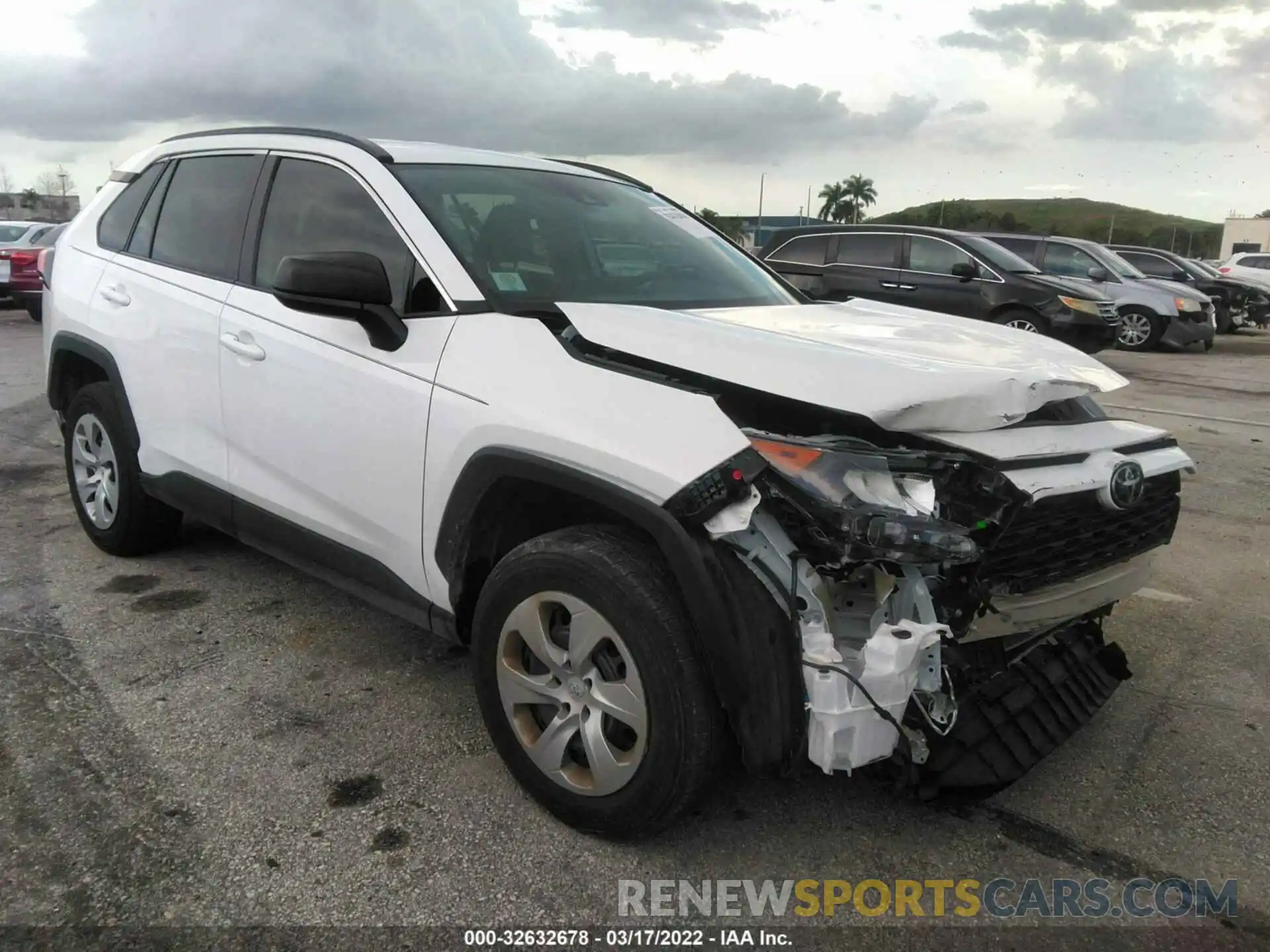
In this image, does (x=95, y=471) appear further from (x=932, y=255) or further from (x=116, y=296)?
(x=932, y=255)

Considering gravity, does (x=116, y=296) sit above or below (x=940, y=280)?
below

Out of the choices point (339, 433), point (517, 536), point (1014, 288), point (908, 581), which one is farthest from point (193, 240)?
point (1014, 288)

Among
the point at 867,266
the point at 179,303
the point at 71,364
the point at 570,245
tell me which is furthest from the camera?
the point at 867,266

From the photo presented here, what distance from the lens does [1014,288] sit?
39.4 feet

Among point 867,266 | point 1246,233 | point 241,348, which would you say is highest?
point 1246,233

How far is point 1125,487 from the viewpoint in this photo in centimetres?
256

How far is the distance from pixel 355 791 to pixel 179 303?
2045mm

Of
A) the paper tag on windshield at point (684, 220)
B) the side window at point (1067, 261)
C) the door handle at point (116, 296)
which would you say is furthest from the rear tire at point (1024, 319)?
the door handle at point (116, 296)

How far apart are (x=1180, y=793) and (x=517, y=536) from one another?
206 centimetres

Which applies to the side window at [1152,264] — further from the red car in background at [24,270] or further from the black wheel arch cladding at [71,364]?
the black wheel arch cladding at [71,364]

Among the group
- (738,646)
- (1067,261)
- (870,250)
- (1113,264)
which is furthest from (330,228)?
(1113,264)

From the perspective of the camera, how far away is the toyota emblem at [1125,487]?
8.27ft

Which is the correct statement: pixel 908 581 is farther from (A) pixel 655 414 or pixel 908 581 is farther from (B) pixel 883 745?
(A) pixel 655 414

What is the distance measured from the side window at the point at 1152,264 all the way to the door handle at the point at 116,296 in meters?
19.3
